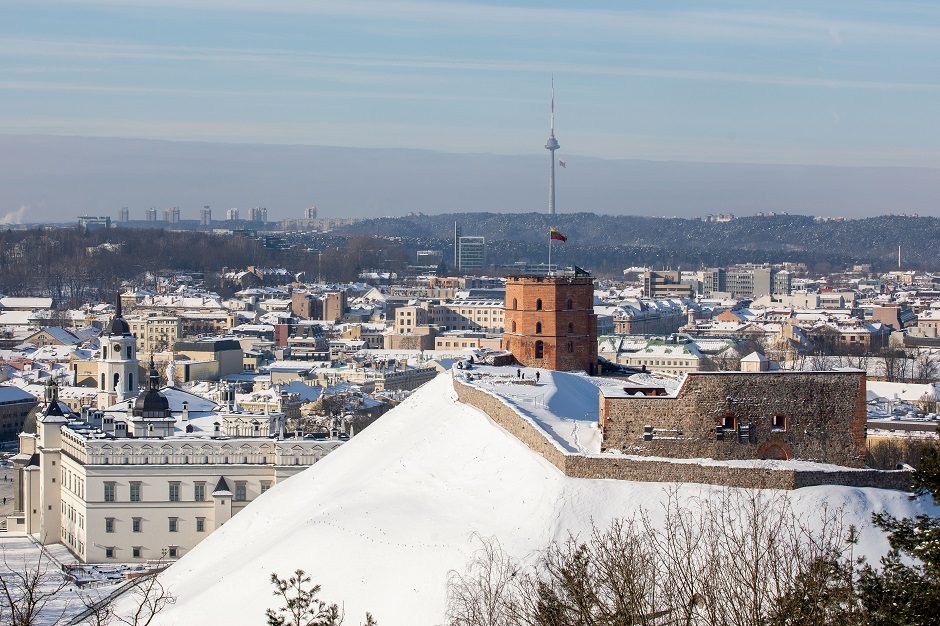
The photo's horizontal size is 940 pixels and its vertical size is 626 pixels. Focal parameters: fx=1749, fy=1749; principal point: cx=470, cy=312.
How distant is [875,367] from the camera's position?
99.0 metres

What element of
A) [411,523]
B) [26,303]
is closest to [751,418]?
[411,523]

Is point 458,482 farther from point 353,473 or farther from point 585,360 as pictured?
point 585,360

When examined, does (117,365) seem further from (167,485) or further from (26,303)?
(26,303)

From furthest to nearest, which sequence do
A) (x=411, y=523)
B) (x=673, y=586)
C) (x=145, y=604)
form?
1. (x=145, y=604)
2. (x=411, y=523)
3. (x=673, y=586)

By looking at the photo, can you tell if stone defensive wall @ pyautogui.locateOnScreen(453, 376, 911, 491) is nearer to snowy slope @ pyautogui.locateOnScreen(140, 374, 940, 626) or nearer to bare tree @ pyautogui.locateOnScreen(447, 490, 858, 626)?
snowy slope @ pyautogui.locateOnScreen(140, 374, 940, 626)

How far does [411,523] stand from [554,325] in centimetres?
1794

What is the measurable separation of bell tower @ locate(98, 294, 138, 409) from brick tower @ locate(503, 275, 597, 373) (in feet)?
76.3

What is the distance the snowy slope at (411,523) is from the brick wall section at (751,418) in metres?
1.45

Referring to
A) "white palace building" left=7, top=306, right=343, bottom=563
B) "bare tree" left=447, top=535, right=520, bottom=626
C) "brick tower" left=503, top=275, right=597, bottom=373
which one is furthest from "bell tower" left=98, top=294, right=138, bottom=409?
"bare tree" left=447, top=535, right=520, bottom=626

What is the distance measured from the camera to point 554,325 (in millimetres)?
46938

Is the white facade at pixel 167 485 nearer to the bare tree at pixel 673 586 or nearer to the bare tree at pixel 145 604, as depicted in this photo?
the bare tree at pixel 145 604

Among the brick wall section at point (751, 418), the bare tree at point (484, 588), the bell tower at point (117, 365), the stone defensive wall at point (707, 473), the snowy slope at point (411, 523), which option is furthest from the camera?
the bell tower at point (117, 365)

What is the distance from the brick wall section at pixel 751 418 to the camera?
1153 inches

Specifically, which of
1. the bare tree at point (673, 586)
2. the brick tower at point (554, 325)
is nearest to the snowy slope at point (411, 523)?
the bare tree at point (673, 586)
